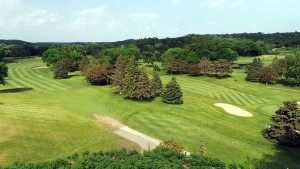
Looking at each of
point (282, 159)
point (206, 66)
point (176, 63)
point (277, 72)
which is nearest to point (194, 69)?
point (206, 66)

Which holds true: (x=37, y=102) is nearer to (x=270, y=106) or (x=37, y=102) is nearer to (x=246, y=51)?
(x=270, y=106)

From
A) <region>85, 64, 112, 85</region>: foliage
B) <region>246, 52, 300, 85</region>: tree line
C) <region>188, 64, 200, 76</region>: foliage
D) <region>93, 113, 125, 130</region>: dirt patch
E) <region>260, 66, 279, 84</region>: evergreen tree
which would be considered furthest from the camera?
<region>188, 64, 200, 76</region>: foliage

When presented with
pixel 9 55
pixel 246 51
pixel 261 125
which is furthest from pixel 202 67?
pixel 9 55

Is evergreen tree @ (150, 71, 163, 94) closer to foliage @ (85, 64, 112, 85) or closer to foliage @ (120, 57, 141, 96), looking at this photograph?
foliage @ (120, 57, 141, 96)

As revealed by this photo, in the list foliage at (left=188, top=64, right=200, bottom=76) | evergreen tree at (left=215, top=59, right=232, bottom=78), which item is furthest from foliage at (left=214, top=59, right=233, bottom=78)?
foliage at (left=188, top=64, right=200, bottom=76)

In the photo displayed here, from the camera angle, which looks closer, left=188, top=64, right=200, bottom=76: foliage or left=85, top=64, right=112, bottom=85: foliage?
left=85, top=64, right=112, bottom=85: foliage

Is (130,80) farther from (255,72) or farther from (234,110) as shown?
(255,72)
